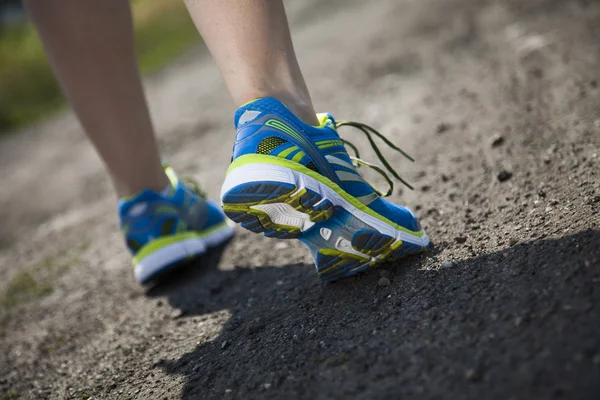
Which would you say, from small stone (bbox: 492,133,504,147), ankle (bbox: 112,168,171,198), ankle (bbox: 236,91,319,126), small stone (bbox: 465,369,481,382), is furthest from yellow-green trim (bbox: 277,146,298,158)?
small stone (bbox: 492,133,504,147)

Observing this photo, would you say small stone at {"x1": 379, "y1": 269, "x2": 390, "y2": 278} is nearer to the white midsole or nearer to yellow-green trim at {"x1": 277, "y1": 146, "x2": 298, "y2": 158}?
the white midsole

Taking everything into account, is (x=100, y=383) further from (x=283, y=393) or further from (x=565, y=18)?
(x=565, y=18)

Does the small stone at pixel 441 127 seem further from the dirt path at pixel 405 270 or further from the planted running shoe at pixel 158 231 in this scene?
the planted running shoe at pixel 158 231

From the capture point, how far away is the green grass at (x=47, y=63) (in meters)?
6.63

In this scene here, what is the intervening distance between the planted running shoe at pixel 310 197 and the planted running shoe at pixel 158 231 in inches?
32.1

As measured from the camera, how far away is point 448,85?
3.20m

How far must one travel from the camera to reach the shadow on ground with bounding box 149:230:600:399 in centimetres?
105

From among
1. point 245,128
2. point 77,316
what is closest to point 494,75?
point 245,128

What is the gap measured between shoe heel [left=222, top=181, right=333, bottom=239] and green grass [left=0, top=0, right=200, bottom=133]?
5.56m

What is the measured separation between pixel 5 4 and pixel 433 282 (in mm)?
15946

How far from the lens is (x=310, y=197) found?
138cm

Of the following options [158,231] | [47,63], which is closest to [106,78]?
[158,231]

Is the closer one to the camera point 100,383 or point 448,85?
point 100,383

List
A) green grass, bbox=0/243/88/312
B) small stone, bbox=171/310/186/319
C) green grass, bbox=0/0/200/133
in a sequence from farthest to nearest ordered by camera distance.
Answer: green grass, bbox=0/0/200/133 < green grass, bbox=0/243/88/312 < small stone, bbox=171/310/186/319
